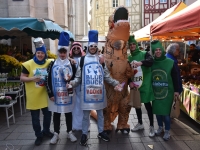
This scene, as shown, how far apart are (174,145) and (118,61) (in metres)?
1.82

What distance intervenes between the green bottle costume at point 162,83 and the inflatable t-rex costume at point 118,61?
1.65 feet

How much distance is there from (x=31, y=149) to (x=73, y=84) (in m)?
1.38

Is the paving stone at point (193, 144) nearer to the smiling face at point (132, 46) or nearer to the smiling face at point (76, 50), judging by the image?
the smiling face at point (132, 46)

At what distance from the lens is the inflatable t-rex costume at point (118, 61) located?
11.9ft

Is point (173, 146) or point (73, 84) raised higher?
point (73, 84)

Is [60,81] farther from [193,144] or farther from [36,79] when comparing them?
[193,144]

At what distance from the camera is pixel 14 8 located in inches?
405

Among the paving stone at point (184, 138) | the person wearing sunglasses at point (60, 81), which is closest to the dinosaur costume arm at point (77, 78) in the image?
the person wearing sunglasses at point (60, 81)

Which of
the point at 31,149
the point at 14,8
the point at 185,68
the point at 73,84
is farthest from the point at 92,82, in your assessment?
the point at 14,8

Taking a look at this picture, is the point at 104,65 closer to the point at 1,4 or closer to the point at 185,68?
the point at 185,68

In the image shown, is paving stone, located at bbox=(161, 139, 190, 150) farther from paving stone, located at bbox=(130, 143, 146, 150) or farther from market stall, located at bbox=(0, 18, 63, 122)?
market stall, located at bbox=(0, 18, 63, 122)

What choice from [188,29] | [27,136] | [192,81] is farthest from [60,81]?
[192,81]

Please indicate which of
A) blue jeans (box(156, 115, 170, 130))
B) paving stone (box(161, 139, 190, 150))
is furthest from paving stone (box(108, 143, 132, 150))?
blue jeans (box(156, 115, 170, 130))

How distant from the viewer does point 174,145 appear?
3.70 metres
